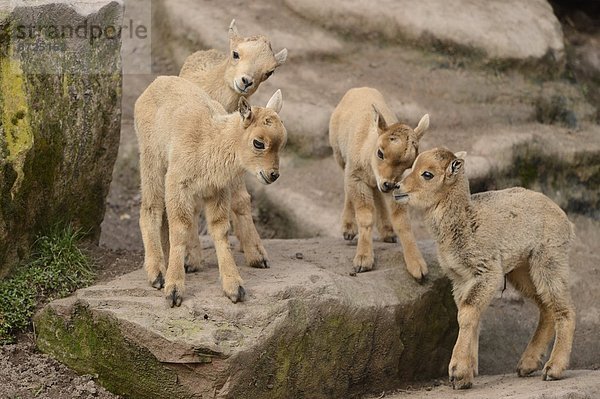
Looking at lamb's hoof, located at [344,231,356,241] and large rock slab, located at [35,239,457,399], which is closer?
large rock slab, located at [35,239,457,399]

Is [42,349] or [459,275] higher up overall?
[459,275]

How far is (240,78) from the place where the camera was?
12188 millimetres

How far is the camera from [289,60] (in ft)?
58.7

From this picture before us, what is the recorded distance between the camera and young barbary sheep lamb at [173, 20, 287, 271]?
11.6 m

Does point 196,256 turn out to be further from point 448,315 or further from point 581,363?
point 581,363

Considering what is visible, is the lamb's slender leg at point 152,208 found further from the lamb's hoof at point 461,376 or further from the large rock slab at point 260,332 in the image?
the lamb's hoof at point 461,376

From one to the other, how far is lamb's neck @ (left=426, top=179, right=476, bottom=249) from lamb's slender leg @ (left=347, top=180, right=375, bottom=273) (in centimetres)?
115

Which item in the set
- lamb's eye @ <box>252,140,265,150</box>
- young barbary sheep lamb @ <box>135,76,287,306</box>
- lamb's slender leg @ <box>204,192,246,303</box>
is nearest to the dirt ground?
young barbary sheep lamb @ <box>135,76,287,306</box>

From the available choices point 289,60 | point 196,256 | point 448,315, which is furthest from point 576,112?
point 196,256

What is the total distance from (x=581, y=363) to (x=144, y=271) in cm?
596

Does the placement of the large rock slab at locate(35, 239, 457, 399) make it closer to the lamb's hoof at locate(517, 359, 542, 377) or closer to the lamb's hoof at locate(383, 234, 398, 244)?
the lamb's hoof at locate(383, 234, 398, 244)

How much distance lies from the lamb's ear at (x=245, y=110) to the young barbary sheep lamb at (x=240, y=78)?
127 cm

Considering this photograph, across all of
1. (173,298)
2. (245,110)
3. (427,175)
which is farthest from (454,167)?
(173,298)

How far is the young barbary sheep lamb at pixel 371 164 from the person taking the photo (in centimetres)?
1145
